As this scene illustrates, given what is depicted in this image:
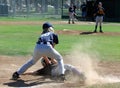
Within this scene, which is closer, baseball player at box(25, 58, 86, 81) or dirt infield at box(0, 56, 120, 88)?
dirt infield at box(0, 56, 120, 88)

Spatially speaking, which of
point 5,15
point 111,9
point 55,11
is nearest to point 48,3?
point 55,11

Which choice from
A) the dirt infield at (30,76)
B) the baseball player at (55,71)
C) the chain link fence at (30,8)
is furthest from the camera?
the chain link fence at (30,8)

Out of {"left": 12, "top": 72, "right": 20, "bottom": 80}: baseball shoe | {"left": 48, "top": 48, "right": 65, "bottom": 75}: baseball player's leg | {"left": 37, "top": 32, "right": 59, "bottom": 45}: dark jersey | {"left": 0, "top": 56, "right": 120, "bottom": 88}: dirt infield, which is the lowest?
{"left": 0, "top": 56, "right": 120, "bottom": 88}: dirt infield

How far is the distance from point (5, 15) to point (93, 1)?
11.2m

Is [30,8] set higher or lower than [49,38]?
lower

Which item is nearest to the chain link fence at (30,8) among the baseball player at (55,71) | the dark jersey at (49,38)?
the baseball player at (55,71)

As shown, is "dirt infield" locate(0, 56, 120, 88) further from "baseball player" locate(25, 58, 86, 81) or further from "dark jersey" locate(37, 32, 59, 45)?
"dark jersey" locate(37, 32, 59, 45)

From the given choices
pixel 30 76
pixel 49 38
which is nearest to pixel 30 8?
pixel 30 76

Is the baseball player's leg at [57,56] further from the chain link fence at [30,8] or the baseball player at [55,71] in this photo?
the chain link fence at [30,8]

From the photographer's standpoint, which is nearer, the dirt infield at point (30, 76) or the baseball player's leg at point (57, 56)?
the dirt infield at point (30, 76)

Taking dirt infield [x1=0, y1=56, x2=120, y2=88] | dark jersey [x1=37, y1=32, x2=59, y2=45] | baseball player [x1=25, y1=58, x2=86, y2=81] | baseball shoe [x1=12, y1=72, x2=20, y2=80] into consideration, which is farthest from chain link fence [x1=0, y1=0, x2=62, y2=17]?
dark jersey [x1=37, y1=32, x2=59, y2=45]

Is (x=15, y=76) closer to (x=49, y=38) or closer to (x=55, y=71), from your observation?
(x=55, y=71)

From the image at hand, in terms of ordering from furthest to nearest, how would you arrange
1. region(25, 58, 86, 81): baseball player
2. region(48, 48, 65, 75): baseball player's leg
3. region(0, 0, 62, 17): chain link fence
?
region(0, 0, 62, 17): chain link fence, region(25, 58, 86, 81): baseball player, region(48, 48, 65, 75): baseball player's leg

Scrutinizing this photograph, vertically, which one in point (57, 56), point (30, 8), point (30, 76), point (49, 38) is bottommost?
point (30, 8)
